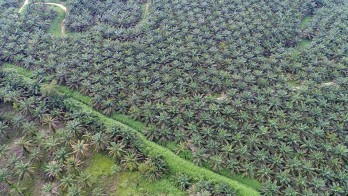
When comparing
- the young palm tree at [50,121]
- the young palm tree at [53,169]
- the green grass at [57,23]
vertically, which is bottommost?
the young palm tree at [53,169]

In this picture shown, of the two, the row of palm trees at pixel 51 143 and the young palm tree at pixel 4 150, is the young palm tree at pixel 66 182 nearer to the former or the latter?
the row of palm trees at pixel 51 143

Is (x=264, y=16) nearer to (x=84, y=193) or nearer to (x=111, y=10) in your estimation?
(x=111, y=10)

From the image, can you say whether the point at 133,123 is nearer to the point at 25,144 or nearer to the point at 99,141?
the point at 99,141

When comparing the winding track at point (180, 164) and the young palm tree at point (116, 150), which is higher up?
the young palm tree at point (116, 150)

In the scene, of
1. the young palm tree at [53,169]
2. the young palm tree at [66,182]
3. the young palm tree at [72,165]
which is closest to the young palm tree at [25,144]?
the young palm tree at [53,169]

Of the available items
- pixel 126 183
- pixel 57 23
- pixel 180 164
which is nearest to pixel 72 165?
pixel 126 183

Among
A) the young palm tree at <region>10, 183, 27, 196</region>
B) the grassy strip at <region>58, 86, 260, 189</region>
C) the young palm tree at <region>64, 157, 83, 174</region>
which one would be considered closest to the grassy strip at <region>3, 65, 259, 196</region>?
the grassy strip at <region>58, 86, 260, 189</region>

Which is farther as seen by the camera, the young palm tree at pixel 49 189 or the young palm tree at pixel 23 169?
the young palm tree at pixel 23 169

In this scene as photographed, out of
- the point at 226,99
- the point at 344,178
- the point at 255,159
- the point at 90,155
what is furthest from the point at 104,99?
the point at 344,178
